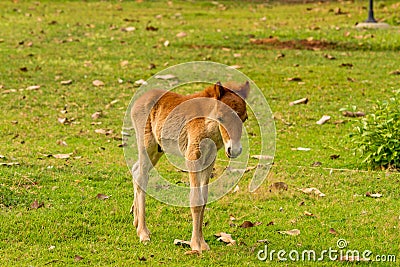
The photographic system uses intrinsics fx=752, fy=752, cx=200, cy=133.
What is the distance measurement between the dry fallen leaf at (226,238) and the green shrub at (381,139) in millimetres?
2932

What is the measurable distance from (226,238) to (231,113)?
133 cm

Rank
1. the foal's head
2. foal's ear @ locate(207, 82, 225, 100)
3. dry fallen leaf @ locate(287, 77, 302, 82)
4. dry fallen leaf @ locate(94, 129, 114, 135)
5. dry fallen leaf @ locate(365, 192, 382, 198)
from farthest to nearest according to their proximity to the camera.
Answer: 1. dry fallen leaf @ locate(287, 77, 302, 82)
2. dry fallen leaf @ locate(94, 129, 114, 135)
3. dry fallen leaf @ locate(365, 192, 382, 198)
4. foal's ear @ locate(207, 82, 225, 100)
5. the foal's head

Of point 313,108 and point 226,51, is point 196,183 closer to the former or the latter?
point 313,108

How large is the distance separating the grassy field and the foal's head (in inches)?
40.9

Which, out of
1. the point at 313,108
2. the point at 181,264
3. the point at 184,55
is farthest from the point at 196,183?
the point at 184,55

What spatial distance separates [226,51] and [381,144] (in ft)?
23.6

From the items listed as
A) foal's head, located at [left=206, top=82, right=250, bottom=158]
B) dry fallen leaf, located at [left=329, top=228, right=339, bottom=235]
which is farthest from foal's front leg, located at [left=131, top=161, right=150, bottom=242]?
dry fallen leaf, located at [left=329, top=228, right=339, bottom=235]

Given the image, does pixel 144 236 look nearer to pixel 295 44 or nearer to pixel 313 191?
pixel 313 191

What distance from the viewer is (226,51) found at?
15727 mm

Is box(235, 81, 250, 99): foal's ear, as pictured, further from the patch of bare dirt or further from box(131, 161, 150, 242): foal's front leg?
the patch of bare dirt

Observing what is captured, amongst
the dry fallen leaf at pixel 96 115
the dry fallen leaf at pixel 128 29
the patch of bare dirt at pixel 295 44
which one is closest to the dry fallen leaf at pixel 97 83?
the dry fallen leaf at pixel 96 115

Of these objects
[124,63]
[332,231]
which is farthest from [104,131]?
[332,231]

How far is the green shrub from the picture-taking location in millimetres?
8883

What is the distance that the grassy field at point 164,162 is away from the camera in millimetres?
6648
